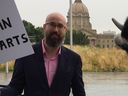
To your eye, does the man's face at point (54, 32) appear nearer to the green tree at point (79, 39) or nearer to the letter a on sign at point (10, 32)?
the letter a on sign at point (10, 32)

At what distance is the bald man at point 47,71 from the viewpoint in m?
4.97

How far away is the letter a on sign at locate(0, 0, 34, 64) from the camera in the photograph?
174 inches

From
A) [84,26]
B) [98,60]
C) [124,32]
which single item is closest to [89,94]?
[124,32]

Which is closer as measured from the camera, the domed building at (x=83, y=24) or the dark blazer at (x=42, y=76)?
the dark blazer at (x=42, y=76)

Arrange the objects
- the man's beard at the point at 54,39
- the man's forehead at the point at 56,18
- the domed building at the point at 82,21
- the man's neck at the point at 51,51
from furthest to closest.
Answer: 1. the domed building at the point at 82,21
2. the man's neck at the point at 51,51
3. the man's forehead at the point at 56,18
4. the man's beard at the point at 54,39

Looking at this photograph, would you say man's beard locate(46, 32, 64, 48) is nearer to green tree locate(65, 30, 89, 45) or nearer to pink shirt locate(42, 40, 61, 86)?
pink shirt locate(42, 40, 61, 86)

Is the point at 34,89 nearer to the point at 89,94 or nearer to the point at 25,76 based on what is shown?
the point at 25,76

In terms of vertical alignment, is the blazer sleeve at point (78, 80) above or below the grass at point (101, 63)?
above

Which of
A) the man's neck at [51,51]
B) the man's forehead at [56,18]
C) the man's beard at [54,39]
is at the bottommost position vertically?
the man's neck at [51,51]

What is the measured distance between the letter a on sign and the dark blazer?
21.8 inches

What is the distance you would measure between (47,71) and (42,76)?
0.06m

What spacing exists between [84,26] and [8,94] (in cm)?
8367

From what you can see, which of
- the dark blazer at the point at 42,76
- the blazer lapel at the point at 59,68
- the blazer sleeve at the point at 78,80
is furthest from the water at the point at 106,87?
the blazer lapel at the point at 59,68

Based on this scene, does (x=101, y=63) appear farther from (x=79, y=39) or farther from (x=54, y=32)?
(x=79, y=39)
